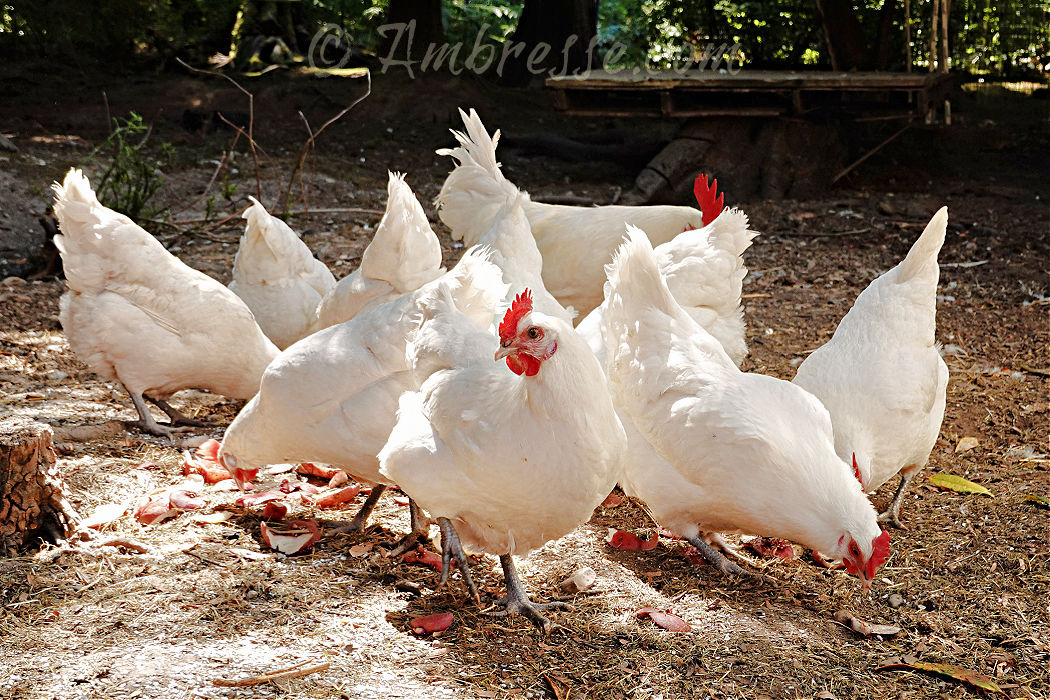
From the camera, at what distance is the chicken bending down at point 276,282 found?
5.27 meters

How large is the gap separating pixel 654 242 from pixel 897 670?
309 centimetres

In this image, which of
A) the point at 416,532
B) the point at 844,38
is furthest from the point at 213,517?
the point at 844,38

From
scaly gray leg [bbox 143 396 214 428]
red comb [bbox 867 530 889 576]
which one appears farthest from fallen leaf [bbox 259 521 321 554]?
red comb [bbox 867 530 889 576]

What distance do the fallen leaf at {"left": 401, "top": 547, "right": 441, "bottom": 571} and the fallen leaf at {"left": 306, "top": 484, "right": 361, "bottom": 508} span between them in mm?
590

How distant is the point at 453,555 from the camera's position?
3311mm

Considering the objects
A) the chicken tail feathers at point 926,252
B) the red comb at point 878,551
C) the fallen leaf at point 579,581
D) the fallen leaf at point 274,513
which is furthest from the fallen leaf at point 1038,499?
→ the fallen leaf at point 274,513

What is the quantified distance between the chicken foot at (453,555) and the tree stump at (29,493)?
1.38 m

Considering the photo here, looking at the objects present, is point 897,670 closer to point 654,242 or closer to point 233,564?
point 233,564

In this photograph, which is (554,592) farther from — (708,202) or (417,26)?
(417,26)

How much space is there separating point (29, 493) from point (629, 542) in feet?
7.29

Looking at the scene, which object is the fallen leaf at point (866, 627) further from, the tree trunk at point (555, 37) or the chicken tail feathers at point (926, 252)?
the tree trunk at point (555, 37)

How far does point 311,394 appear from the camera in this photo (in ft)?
11.3

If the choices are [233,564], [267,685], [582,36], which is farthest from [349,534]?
[582,36]

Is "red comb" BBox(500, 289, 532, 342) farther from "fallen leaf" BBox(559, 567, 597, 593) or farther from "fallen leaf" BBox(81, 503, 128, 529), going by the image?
"fallen leaf" BBox(81, 503, 128, 529)
